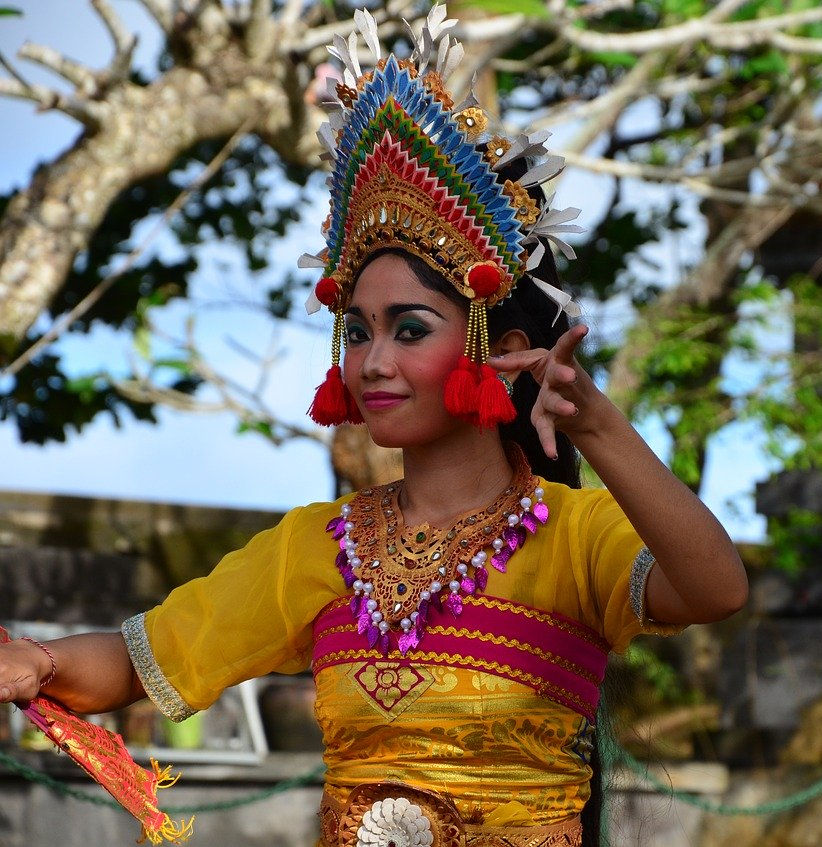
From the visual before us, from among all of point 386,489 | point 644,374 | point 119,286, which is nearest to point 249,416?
point 119,286

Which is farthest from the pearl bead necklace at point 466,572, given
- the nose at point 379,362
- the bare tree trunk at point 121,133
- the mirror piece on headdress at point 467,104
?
the bare tree trunk at point 121,133

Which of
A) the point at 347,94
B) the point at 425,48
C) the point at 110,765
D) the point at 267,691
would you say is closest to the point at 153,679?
the point at 110,765

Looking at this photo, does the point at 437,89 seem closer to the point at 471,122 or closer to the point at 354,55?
the point at 471,122

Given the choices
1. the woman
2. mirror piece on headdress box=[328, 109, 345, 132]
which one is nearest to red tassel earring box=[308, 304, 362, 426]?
the woman

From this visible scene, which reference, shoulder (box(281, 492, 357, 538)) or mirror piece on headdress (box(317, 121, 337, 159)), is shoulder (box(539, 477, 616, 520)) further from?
mirror piece on headdress (box(317, 121, 337, 159))

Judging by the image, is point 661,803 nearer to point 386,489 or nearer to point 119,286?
point 119,286

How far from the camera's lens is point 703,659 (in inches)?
269

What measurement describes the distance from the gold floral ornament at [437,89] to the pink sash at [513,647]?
0.83 metres

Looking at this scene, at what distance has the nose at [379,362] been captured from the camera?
6.82 feet

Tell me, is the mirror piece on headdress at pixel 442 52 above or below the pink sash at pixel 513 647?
above

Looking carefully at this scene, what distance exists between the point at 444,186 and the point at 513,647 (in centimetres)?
77

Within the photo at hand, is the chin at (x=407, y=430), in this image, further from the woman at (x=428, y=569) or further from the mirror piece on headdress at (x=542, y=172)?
the mirror piece on headdress at (x=542, y=172)

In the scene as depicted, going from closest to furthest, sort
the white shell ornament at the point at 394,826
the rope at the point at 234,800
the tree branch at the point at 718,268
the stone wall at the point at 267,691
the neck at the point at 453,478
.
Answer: the white shell ornament at the point at 394,826, the neck at the point at 453,478, the rope at the point at 234,800, the stone wall at the point at 267,691, the tree branch at the point at 718,268

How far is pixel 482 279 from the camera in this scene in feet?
6.88
